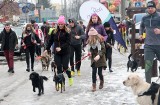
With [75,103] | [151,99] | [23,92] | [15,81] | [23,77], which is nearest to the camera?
[151,99]

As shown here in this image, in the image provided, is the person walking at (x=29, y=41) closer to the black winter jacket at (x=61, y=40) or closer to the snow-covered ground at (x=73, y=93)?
the snow-covered ground at (x=73, y=93)

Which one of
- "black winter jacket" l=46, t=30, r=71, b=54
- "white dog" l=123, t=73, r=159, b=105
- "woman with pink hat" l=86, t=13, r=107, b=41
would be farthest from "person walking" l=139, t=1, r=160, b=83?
"black winter jacket" l=46, t=30, r=71, b=54

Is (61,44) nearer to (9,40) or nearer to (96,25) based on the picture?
(96,25)

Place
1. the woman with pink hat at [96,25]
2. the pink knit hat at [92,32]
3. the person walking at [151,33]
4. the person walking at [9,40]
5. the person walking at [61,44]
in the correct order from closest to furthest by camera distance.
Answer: the person walking at [151,33] < the pink knit hat at [92,32] < the person walking at [61,44] < the woman with pink hat at [96,25] < the person walking at [9,40]

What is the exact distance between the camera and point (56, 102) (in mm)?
8414

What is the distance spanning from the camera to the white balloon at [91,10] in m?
11.9

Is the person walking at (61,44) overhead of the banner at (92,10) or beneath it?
beneath

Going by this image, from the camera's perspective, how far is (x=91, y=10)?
11938mm

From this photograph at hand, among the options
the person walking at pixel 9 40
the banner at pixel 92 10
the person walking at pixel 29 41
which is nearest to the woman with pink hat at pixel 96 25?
the banner at pixel 92 10

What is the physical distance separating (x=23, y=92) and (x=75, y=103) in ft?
6.77

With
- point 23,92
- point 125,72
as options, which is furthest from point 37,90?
point 125,72

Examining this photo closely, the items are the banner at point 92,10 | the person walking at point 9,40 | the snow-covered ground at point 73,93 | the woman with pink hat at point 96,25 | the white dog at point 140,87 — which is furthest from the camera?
the person walking at point 9,40

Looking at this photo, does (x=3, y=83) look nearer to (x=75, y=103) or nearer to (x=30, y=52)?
(x=30, y=52)

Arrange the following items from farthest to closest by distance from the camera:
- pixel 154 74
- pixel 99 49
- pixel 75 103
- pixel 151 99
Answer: pixel 154 74
pixel 99 49
pixel 75 103
pixel 151 99
